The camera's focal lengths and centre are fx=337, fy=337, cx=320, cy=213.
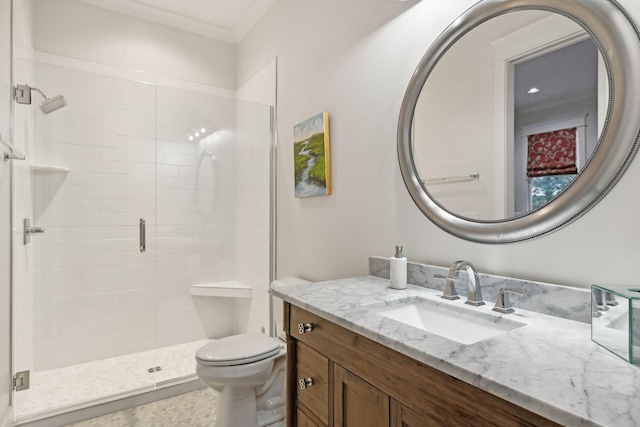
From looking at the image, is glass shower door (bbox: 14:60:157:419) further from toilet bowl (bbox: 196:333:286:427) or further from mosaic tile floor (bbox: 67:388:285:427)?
toilet bowl (bbox: 196:333:286:427)

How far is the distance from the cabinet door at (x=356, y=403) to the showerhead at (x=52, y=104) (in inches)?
97.4

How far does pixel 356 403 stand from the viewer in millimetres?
938

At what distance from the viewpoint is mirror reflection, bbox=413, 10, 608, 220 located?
95 cm

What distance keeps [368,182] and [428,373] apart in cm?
106

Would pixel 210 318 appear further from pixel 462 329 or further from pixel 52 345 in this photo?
pixel 462 329

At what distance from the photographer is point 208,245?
9.35 feet

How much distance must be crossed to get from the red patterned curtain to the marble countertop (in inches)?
16.6

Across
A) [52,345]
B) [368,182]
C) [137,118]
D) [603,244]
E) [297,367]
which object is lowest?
[52,345]

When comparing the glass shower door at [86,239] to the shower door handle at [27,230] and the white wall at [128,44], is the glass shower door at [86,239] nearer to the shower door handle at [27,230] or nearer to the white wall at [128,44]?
the shower door handle at [27,230]

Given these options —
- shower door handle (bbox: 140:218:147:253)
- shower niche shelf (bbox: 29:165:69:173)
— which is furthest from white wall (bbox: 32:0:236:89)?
shower door handle (bbox: 140:218:147:253)

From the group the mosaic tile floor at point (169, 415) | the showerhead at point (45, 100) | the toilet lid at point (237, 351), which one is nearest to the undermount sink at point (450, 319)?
the toilet lid at point (237, 351)

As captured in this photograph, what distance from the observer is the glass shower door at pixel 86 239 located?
2160mm

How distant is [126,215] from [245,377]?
167cm

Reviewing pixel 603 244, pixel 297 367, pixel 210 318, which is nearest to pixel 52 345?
pixel 210 318
